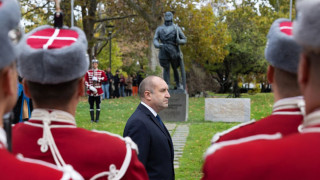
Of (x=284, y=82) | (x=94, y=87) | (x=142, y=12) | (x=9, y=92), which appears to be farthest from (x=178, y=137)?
(x=142, y=12)

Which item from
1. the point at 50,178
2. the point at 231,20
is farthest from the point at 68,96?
the point at 231,20

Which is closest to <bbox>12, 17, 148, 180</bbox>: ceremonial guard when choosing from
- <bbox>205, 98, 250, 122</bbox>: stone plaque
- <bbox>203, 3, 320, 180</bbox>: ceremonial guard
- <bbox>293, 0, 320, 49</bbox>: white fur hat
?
<bbox>203, 3, 320, 180</bbox>: ceremonial guard

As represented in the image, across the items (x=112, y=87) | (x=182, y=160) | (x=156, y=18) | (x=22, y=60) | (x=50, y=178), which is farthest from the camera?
(x=112, y=87)

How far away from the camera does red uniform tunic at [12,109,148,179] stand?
2.47m

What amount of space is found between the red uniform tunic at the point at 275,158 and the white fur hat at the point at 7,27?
826 millimetres

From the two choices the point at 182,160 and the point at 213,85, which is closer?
the point at 182,160

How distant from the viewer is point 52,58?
240cm

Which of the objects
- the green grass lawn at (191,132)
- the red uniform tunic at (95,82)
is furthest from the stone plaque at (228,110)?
the red uniform tunic at (95,82)

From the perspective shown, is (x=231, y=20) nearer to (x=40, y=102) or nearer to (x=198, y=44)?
(x=198, y=44)

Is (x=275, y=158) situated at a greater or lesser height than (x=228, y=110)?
greater

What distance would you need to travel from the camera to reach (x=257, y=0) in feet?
125

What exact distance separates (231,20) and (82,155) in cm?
3458

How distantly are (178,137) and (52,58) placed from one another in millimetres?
10004

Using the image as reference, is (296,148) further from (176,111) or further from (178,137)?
(176,111)
